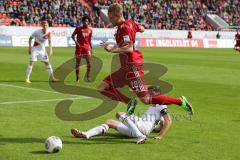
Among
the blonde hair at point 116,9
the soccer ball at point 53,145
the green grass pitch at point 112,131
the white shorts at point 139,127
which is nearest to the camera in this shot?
the soccer ball at point 53,145

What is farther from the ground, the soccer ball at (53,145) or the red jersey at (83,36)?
the soccer ball at (53,145)

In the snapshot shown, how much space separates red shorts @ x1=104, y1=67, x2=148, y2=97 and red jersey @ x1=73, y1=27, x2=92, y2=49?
10122mm

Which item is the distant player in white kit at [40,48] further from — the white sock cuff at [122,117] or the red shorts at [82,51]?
the white sock cuff at [122,117]

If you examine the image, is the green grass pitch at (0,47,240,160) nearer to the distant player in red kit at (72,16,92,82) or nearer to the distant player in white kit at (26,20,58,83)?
the distant player in white kit at (26,20,58,83)

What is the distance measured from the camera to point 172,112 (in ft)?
40.0

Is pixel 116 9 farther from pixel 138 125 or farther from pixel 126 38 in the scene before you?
pixel 138 125

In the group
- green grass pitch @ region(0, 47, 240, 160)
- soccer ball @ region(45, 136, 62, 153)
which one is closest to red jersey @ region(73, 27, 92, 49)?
green grass pitch @ region(0, 47, 240, 160)

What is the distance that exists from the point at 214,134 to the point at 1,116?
4.44m

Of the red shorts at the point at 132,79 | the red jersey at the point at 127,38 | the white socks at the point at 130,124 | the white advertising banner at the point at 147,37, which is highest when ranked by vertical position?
the red jersey at the point at 127,38

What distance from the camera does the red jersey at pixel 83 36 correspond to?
19.5 meters

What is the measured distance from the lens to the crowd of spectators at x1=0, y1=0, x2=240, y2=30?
171ft

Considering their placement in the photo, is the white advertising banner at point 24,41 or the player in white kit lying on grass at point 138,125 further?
the white advertising banner at point 24,41

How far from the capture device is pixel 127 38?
884 cm

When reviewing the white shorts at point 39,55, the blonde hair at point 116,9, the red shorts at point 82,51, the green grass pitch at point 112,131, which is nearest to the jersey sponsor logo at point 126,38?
the blonde hair at point 116,9
